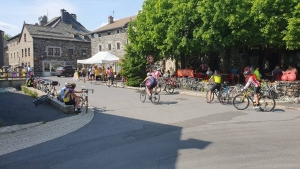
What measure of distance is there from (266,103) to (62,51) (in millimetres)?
41893

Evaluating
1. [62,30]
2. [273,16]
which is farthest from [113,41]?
[273,16]

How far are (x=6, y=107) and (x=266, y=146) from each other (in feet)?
38.1

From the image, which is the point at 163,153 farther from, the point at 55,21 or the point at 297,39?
the point at 55,21

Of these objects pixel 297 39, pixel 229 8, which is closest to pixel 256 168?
pixel 297 39

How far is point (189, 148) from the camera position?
6164 millimetres

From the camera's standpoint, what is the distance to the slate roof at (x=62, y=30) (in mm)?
45719

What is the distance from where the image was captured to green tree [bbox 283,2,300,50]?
45.8 ft

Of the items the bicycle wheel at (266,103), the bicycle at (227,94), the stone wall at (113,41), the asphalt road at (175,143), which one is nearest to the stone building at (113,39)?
the stone wall at (113,41)

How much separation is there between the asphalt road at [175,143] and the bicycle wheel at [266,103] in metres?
0.69

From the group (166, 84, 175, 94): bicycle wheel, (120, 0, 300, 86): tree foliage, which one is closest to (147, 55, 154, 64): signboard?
(120, 0, 300, 86): tree foliage

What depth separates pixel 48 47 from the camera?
45219 mm

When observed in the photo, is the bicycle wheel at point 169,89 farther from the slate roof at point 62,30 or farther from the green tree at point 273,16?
the slate roof at point 62,30

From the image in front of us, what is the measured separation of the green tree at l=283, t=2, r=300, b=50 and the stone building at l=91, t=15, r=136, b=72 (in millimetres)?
25661

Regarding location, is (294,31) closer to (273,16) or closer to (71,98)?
(273,16)
